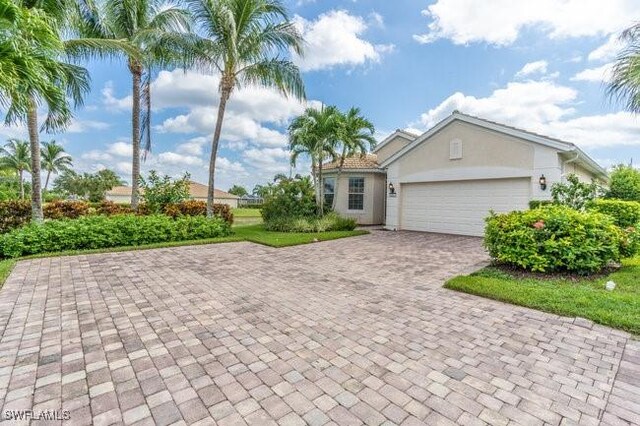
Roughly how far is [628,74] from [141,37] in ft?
46.3

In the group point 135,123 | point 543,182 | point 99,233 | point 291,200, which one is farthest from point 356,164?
point 99,233

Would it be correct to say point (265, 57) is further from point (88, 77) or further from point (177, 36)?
point (88, 77)

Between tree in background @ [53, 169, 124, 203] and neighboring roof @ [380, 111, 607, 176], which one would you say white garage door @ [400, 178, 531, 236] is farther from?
tree in background @ [53, 169, 124, 203]

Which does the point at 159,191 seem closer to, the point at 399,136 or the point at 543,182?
the point at 399,136

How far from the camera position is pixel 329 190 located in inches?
711

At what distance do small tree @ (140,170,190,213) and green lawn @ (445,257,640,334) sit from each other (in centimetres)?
1278

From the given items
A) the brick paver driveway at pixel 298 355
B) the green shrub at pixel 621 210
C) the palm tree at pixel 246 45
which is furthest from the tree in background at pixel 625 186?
the palm tree at pixel 246 45

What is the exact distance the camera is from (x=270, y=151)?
83.6 feet

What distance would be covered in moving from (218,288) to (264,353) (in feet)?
8.75

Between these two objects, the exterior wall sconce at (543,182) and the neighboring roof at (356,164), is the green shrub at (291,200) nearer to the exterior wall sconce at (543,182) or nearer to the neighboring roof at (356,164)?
the neighboring roof at (356,164)

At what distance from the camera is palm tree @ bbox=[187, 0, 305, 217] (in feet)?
37.2

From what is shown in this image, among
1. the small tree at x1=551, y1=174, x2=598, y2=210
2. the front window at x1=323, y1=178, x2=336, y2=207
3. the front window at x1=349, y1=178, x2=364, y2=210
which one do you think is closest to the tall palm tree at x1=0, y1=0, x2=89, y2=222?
the small tree at x1=551, y1=174, x2=598, y2=210

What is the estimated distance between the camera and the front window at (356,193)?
17.5 m

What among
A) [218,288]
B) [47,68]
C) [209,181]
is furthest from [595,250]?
[209,181]
